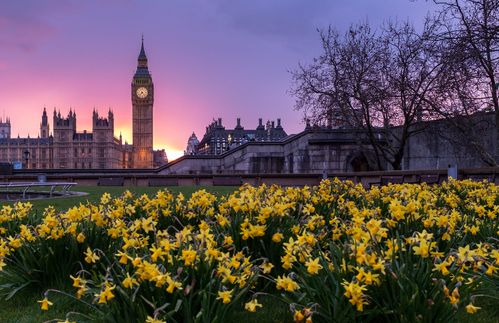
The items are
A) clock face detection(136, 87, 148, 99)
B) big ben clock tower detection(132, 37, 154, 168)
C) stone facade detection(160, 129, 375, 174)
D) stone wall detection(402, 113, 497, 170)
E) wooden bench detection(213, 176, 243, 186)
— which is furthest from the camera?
clock face detection(136, 87, 148, 99)

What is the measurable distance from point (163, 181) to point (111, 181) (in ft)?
9.10

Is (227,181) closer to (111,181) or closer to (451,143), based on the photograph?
(111,181)

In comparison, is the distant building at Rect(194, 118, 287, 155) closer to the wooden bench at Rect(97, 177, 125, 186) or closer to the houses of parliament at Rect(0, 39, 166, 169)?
the houses of parliament at Rect(0, 39, 166, 169)

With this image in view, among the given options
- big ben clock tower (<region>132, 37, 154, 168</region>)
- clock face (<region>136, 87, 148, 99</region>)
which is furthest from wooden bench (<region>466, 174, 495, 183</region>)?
clock face (<region>136, 87, 148, 99</region>)

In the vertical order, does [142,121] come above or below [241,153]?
above

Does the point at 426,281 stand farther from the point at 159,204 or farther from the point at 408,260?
the point at 159,204

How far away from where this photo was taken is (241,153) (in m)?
29.9

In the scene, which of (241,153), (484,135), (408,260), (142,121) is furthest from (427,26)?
(142,121)

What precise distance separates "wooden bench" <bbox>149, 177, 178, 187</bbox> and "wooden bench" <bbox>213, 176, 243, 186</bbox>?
2.35 metres

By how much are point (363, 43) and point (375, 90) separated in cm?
367

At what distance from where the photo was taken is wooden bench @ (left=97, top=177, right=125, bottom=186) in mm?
24953

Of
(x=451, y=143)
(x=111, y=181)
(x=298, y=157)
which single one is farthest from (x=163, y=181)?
(x=451, y=143)

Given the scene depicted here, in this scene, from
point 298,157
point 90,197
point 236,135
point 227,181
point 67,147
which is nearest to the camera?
point 90,197

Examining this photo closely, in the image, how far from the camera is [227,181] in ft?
76.9
